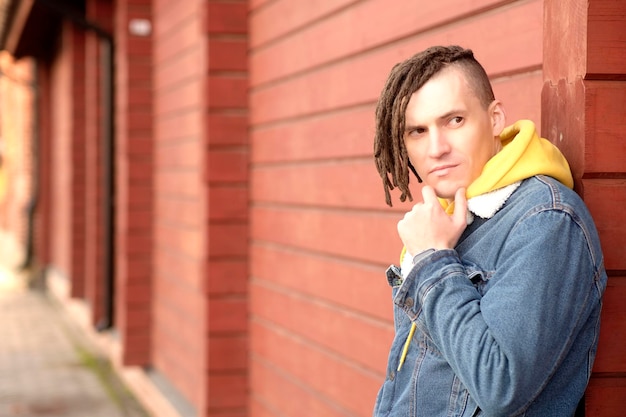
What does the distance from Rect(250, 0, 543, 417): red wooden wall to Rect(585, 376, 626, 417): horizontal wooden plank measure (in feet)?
2.18

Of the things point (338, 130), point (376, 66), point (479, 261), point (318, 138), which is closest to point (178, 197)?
point (318, 138)

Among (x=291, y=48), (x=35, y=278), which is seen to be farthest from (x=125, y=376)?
(x=35, y=278)

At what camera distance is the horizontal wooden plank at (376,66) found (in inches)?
96.0

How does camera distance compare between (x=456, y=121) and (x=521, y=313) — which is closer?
(x=521, y=313)

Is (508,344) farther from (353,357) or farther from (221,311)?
(221,311)

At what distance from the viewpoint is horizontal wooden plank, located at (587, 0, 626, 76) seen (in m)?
1.96

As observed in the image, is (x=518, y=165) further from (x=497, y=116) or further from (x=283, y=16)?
(x=283, y=16)

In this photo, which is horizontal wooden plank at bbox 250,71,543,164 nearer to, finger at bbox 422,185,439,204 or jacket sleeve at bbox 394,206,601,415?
finger at bbox 422,185,439,204

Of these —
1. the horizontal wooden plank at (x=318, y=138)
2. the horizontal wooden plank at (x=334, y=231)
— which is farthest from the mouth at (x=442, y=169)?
the horizontal wooden plank at (x=318, y=138)

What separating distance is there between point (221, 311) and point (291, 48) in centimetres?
149

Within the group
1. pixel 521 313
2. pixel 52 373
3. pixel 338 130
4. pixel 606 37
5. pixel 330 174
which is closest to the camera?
pixel 521 313

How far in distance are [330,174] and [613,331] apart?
1.99m

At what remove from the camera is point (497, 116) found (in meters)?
1.89

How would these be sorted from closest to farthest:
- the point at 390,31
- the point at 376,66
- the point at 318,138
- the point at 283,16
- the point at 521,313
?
the point at 521,313
the point at 390,31
the point at 376,66
the point at 318,138
the point at 283,16
